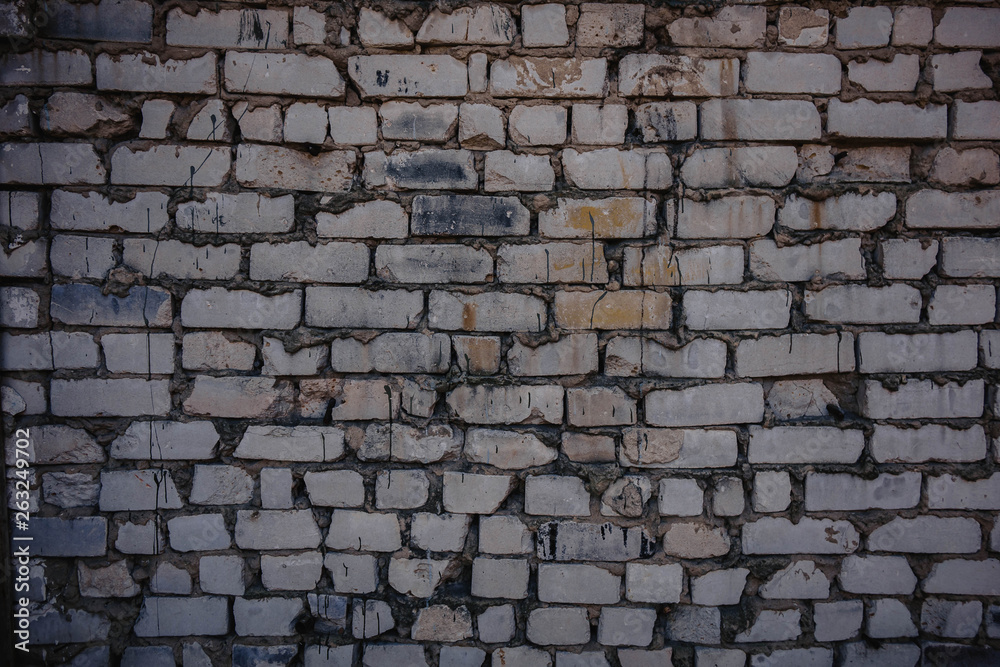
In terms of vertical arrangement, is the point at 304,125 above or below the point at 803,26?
below

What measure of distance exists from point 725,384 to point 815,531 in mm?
515

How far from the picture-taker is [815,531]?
135 cm

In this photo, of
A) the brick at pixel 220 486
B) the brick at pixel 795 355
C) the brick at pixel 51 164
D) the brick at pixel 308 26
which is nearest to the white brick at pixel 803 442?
the brick at pixel 795 355

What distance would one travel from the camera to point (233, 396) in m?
1.34

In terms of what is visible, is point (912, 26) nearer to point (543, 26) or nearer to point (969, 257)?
point (969, 257)

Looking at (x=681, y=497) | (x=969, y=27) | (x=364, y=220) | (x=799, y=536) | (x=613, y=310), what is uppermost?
(x=969, y=27)

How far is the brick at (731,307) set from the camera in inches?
52.3

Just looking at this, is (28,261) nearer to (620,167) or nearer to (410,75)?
(410,75)

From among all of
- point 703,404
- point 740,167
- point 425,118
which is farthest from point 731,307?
point 425,118

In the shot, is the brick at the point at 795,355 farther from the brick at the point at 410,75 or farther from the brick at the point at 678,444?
the brick at the point at 410,75

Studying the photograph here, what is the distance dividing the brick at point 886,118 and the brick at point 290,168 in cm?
142

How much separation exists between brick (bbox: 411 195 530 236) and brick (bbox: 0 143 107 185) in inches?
36.3

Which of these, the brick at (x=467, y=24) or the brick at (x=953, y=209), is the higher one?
the brick at (x=467, y=24)

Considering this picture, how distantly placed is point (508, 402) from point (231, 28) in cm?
134
